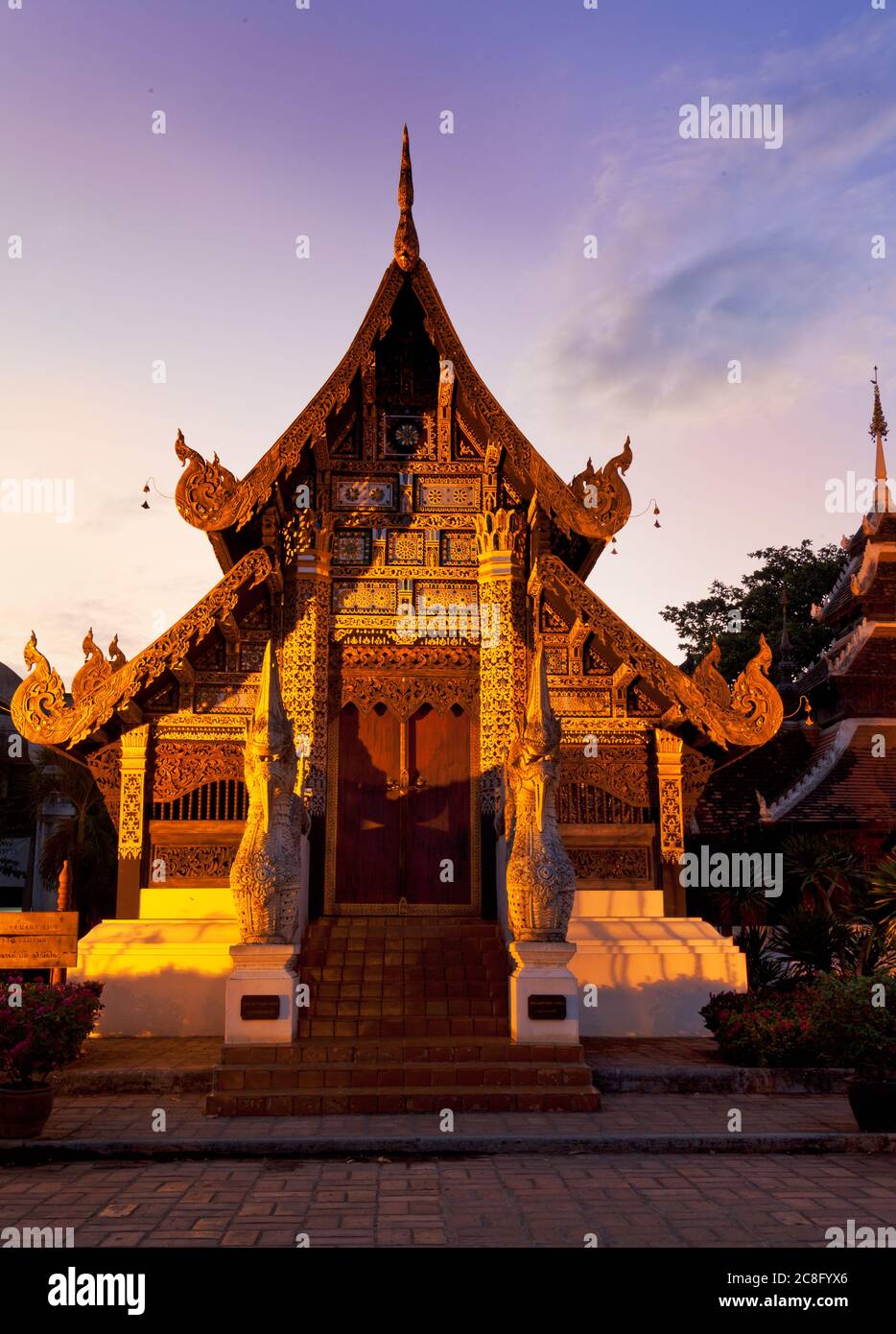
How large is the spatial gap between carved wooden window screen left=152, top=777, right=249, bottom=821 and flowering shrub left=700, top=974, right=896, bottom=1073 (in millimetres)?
4754

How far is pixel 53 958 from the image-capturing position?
10.4 meters

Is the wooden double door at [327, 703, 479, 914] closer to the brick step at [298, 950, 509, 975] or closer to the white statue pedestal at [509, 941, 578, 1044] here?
the brick step at [298, 950, 509, 975]

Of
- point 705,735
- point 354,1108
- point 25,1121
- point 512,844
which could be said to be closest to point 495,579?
point 705,735

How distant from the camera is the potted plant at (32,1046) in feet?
22.4

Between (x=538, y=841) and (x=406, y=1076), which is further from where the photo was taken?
(x=538, y=841)

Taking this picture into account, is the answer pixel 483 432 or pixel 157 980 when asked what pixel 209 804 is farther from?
pixel 483 432

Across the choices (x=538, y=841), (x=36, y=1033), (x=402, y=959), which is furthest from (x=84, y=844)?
(x=36, y=1033)

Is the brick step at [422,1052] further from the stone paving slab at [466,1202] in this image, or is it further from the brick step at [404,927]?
the brick step at [404,927]

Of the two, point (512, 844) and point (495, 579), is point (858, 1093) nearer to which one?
point (512, 844)

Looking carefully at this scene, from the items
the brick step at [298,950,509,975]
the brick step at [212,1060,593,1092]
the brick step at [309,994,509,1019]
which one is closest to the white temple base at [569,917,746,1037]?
the brick step at [298,950,509,975]

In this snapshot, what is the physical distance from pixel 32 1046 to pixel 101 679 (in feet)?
14.2

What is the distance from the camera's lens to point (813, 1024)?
8.06 m

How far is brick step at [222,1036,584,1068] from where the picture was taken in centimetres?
831

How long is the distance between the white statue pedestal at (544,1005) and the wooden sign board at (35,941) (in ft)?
14.1
